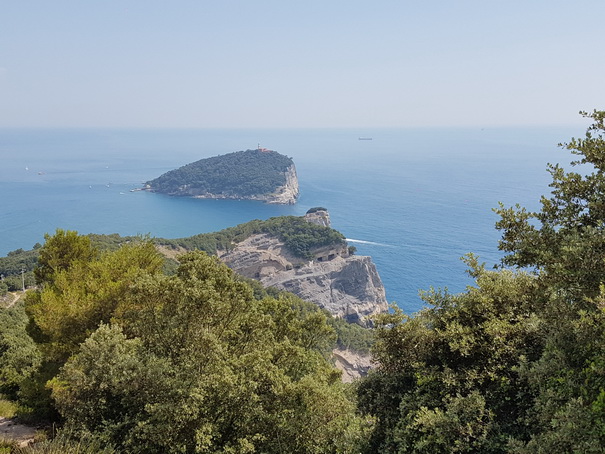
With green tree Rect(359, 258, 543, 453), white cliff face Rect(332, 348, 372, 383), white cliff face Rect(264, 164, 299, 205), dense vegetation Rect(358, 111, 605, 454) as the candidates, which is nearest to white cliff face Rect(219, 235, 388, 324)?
white cliff face Rect(332, 348, 372, 383)

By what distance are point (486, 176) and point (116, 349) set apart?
16618cm

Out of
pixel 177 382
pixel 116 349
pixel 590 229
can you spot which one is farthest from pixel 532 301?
pixel 116 349

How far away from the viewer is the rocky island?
14362cm

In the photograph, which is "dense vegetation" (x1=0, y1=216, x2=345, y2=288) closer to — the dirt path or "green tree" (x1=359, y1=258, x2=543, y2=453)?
the dirt path

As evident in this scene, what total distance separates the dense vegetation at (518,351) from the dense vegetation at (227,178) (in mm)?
134788

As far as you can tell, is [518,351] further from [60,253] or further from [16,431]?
[60,253]

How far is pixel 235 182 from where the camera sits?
5915 inches

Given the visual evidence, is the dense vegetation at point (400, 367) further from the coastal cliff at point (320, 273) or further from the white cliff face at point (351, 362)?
the coastal cliff at point (320, 273)

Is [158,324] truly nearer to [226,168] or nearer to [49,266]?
[49,266]

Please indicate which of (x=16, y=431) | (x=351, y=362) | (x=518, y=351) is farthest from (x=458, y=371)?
(x=351, y=362)

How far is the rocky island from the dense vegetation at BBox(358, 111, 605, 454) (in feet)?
420

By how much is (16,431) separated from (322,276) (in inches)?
2623

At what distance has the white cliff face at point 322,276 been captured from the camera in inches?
2891

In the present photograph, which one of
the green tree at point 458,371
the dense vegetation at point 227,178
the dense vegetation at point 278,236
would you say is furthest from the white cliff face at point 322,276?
the dense vegetation at point 227,178
